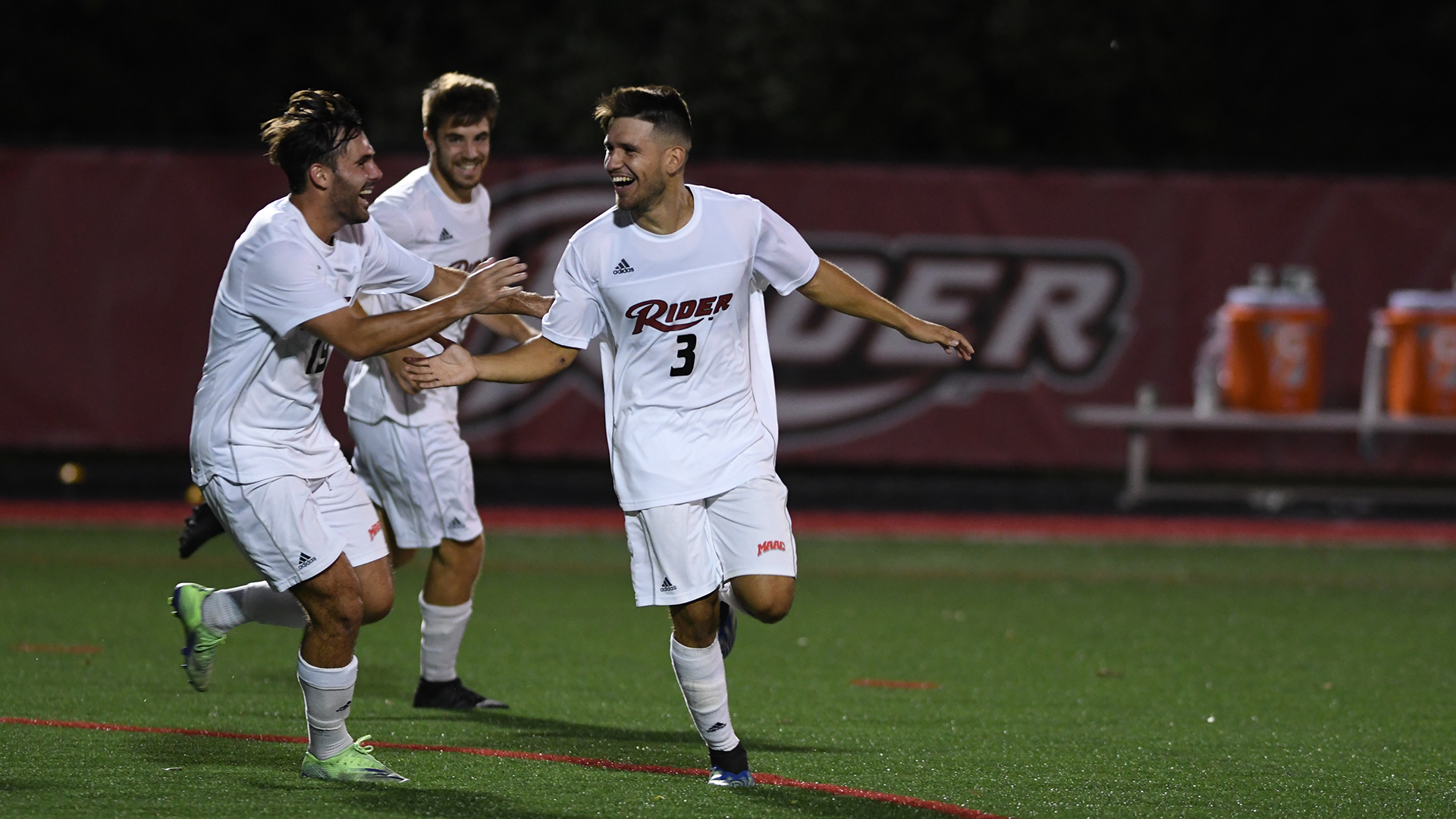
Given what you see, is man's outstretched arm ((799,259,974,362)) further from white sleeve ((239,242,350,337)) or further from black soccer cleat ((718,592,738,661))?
white sleeve ((239,242,350,337))

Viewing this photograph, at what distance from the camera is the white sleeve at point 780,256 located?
568 cm

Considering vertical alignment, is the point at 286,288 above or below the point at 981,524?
above

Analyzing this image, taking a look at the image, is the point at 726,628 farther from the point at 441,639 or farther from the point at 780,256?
the point at 441,639

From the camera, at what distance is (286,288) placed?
5.34m

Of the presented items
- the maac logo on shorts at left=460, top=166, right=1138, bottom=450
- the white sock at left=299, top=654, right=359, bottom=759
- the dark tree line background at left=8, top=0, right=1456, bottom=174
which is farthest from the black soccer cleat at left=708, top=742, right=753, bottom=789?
the dark tree line background at left=8, top=0, right=1456, bottom=174

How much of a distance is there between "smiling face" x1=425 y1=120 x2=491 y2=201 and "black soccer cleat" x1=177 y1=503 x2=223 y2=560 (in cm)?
172

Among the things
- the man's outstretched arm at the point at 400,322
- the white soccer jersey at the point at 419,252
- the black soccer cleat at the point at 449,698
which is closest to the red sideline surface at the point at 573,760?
the black soccer cleat at the point at 449,698

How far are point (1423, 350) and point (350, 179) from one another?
1094 cm

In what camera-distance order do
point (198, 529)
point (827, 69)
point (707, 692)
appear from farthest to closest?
point (827, 69) → point (198, 529) → point (707, 692)

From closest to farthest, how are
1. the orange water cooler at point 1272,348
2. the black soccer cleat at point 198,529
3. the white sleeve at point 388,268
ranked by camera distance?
1. the white sleeve at point 388,268
2. the black soccer cleat at point 198,529
3. the orange water cooler at point 1272,348

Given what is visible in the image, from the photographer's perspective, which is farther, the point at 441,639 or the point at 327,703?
the point at 441,639

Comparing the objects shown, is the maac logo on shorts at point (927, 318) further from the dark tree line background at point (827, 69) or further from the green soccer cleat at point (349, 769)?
the green soccer cleat at point (349, 769)

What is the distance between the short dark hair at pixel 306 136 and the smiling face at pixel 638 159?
81 centimetres

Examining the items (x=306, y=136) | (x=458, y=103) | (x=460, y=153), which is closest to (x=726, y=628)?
(x=306, y=136)
